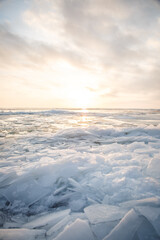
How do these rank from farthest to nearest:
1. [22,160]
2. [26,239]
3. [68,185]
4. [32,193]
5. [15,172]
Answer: [22,160] → [15,172] → [68,185] → [32,193] → [26,239]

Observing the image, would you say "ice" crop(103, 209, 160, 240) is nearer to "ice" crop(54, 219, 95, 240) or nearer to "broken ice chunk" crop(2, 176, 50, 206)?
"ice" crop(54, 219, 95, 240)

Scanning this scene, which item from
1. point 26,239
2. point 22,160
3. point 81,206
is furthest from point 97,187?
point 22,160

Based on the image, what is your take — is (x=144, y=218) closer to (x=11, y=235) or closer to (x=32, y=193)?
(x=11, y=235)

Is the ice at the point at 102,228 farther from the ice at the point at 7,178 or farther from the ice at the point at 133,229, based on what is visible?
the ice at the point at 7,178

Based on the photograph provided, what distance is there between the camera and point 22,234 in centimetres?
92

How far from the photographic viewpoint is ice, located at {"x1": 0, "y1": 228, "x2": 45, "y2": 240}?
89cm

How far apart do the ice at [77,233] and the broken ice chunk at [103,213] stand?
0.10 metres

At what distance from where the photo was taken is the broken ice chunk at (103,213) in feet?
3.33

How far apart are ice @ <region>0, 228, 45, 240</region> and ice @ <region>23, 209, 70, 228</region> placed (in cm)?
9

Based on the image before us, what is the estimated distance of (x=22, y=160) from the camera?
2332 mm

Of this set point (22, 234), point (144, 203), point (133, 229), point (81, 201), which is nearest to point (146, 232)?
point (133, 229)

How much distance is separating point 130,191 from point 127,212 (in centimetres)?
31

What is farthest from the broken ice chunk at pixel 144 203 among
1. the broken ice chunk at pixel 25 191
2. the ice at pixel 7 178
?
the ice at pixel 7 178

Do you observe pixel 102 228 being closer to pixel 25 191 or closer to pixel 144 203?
pixel 144 203
